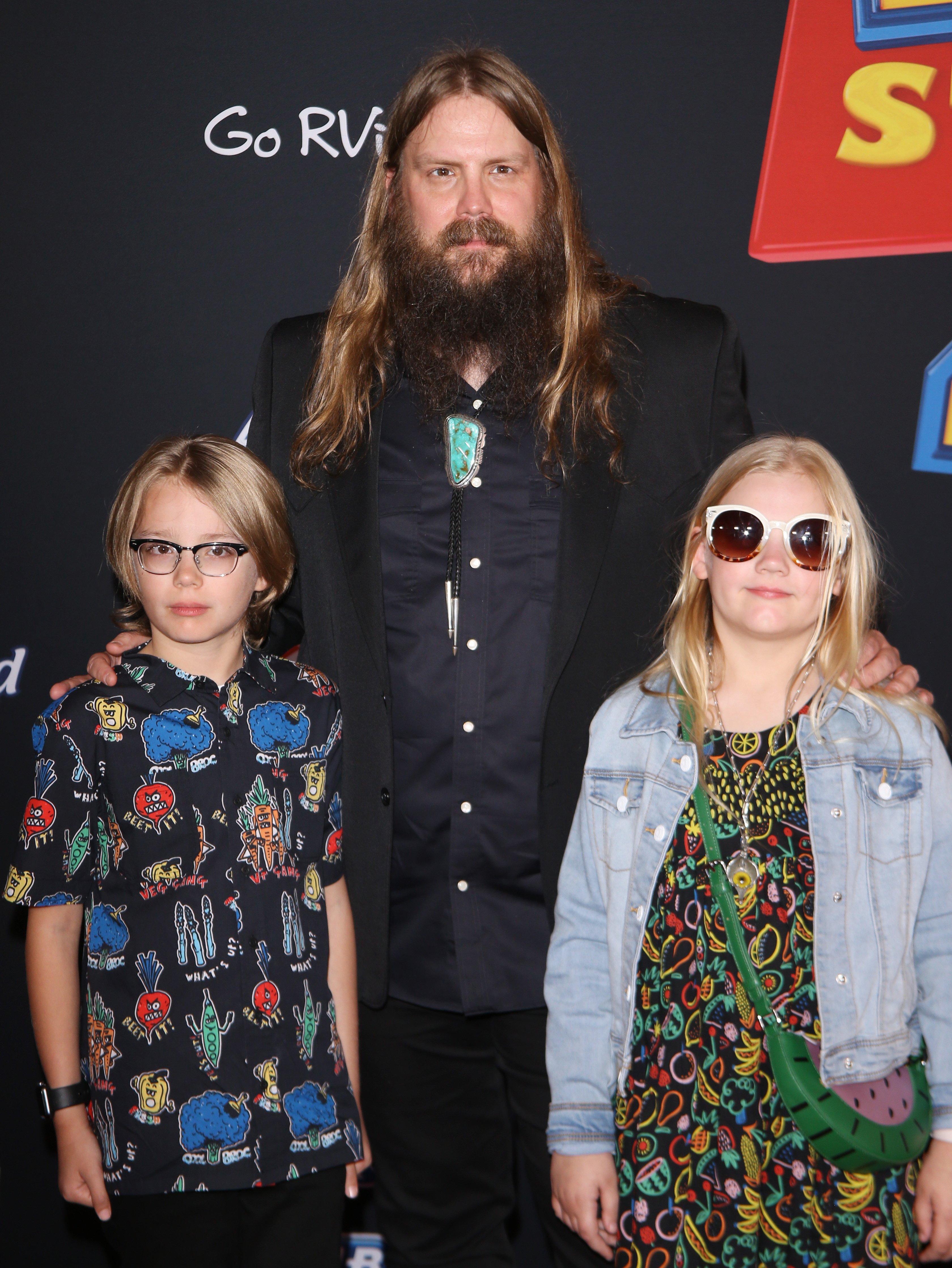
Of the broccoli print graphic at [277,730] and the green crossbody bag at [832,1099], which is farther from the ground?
the broccoli print graphic at [277,730]

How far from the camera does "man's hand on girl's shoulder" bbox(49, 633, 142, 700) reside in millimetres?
1951

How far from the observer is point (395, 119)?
7.52 ft

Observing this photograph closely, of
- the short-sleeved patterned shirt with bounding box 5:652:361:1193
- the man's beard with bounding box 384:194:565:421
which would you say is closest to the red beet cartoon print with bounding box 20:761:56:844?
the short-sleeved patterned shirt with bounding box 5:652:361:1193

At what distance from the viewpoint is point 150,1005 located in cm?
184

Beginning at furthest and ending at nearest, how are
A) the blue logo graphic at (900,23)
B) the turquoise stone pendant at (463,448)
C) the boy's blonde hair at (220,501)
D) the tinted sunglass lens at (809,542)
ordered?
the blue logo graphic at (900,23) < the turquoise stone pendant at (463,448) < the boy's blonde hair at (220,501) < the tinted sunglass lens at (809,542)

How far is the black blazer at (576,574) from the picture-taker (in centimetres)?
209

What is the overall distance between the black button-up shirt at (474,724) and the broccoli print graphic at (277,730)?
0.19 meters

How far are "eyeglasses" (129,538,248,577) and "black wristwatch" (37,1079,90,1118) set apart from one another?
91cm

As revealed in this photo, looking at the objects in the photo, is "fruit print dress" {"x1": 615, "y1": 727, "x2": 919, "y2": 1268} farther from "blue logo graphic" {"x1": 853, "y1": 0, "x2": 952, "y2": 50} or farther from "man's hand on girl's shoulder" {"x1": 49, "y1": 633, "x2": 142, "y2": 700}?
"blue logo graphic" {"x1": 853, "y1": 0, "x2": 952, "y2": 50}

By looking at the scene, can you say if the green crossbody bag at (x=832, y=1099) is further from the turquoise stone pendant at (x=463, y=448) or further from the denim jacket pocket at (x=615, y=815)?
the turquoise stone pendant at (x=463, y=448)

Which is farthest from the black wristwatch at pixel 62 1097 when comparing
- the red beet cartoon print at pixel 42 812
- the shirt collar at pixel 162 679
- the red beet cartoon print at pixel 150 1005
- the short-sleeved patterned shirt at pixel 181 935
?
the shirt collar at pixel 162 679

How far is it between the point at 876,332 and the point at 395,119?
1.24 m

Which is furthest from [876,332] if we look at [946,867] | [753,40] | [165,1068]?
[165,1068]

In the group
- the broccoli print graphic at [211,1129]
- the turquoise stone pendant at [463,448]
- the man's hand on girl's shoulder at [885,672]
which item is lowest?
the broccoli print graphic at [211,1129]
